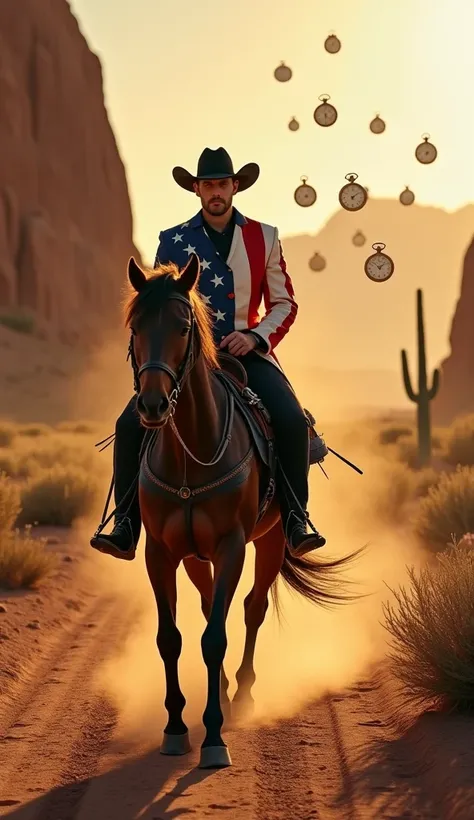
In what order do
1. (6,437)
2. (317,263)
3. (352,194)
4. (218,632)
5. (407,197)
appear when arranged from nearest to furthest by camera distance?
(218,632) → (352,194) → (407,197) → (317,263) → (6,437)

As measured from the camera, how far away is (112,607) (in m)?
12.5

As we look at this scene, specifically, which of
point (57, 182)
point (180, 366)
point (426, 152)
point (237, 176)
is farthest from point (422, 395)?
point (57, 182)

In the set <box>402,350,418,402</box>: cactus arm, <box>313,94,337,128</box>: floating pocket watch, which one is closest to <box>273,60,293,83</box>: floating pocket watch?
<box>313,94,337,128</box>: floating pocket watch

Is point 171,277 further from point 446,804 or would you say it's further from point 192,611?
point 192,611

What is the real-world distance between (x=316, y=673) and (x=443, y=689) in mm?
1979

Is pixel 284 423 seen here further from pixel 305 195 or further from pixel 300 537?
pixel 305 195

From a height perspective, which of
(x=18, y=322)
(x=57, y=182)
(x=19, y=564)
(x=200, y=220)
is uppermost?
(x=57, y=182)

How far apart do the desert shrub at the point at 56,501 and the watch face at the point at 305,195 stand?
17.9 feet

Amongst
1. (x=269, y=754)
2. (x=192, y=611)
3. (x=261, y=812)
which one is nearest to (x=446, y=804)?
(x=261, y=812)

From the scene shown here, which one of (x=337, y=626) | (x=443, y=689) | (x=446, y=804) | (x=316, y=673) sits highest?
(x=337, y=626)

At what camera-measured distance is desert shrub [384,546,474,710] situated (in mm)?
7297

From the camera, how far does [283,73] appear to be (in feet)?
54.7

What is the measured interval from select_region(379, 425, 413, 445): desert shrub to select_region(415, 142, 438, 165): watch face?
23121 millimetres

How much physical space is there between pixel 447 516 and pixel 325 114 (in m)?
5.79
